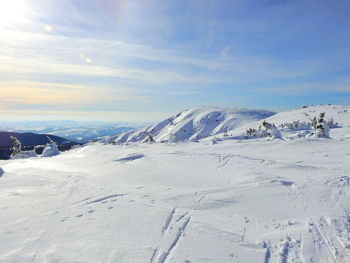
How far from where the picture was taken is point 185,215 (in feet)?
20.4

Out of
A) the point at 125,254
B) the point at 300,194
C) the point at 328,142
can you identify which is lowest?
the point at 125,254

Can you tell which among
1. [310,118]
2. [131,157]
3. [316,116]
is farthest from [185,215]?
[316,116]

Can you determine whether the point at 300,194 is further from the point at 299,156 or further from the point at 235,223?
the point at 299,156

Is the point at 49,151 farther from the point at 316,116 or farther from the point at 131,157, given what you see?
the point at 316,116

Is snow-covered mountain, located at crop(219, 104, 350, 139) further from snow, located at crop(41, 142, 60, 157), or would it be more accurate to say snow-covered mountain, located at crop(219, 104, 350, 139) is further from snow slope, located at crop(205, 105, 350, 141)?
snow, located at crop(41, 142, 60, 157)

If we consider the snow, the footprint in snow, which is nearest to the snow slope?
the footprint in snow

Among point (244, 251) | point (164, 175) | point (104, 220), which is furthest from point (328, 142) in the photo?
point (104, 220)

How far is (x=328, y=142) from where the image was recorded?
50.5ft

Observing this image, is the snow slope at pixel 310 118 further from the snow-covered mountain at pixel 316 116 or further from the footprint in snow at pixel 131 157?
the footprint in snow at pixel 131 157

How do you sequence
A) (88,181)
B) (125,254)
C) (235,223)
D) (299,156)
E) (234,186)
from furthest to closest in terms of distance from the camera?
(299,156), (88,181), (234,186), (235,223), (125,254)

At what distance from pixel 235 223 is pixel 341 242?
210cm

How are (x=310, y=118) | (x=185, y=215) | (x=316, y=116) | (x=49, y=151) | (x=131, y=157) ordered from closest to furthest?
1. (x=185, y=215)
2. (x=131, y=157)
3. (x=49, y=151)
4. (x=310, y=118)
5. (x=316, y=116)

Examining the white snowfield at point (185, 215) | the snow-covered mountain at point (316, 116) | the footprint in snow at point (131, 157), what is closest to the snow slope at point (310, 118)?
the snow-covered mountain at point (316, 116)

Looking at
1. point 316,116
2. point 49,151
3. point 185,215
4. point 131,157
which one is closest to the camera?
point 185,215
